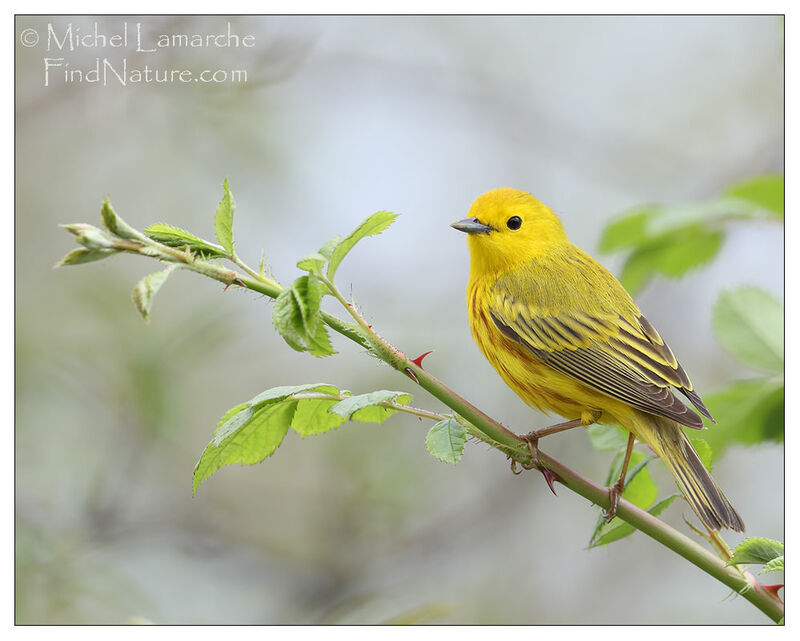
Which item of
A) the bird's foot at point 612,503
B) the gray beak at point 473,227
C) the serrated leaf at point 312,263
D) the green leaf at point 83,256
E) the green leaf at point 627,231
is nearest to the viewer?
the green leaf at point 83,256

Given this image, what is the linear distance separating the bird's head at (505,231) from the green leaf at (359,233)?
1.78m

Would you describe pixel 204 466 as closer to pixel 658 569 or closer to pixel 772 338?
pixel 772 338

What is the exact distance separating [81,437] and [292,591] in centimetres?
148

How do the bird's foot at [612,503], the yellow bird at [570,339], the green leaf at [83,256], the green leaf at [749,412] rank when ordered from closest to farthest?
1. the green leaf at [83,256]
2. the bird's foot at [612,503]
3. the green leaf at [749,412]
4. the yellow bird at [570,339]

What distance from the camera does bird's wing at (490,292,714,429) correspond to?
293cm

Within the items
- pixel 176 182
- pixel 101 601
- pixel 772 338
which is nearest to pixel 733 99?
pixel 176 182

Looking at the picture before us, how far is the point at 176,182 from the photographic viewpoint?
637 cm


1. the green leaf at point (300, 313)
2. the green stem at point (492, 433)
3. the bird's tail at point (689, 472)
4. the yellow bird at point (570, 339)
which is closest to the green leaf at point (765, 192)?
the yellow bird at point (570, 339)

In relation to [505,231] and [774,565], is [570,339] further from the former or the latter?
[774,565]

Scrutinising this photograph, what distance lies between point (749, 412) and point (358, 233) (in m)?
1.61

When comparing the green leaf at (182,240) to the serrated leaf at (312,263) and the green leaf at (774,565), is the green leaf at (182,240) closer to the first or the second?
the serrated leaf at (312,263)

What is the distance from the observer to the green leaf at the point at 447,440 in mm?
1638

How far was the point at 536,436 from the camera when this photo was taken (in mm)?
2451

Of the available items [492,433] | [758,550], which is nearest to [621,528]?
[758,550]
